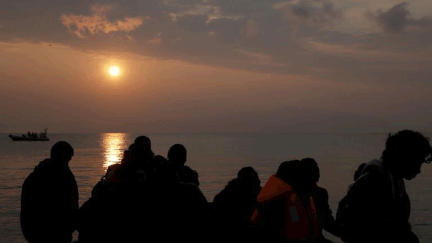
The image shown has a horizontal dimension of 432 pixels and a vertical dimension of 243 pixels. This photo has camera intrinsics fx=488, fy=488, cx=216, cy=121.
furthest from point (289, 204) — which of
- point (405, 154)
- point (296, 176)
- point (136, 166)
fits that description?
point (136, 166)

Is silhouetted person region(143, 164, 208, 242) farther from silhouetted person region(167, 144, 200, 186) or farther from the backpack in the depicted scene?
silhouetted person region(167, 144, 200, 186)

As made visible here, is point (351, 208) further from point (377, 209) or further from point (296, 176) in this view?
point (296, 176)

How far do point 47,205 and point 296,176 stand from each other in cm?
346

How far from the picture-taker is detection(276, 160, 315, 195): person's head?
15.2ft

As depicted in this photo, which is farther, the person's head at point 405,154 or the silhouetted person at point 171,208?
the silhouetted person at point 171,208

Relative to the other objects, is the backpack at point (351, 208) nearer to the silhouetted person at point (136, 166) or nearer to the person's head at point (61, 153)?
the silhouetted person at point (136, 166)

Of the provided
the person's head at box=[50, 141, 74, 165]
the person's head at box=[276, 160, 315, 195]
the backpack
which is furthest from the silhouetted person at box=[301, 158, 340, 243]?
the person's head at box=[50, 141, 74, 165]

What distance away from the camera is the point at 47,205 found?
634 cm

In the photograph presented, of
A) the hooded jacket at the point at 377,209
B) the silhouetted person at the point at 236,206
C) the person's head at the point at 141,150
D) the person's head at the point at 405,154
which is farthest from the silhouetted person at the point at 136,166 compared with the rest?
the person's head at the point at 405,154

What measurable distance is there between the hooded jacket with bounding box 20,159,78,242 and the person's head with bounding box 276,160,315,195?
3.05 meters

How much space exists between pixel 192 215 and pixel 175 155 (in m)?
2.55

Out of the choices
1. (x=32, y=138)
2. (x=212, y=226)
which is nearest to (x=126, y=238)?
(x=212, y=226)

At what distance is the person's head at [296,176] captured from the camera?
15.2 feet

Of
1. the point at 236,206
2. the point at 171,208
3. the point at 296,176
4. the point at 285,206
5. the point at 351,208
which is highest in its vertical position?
the point at 296,176
